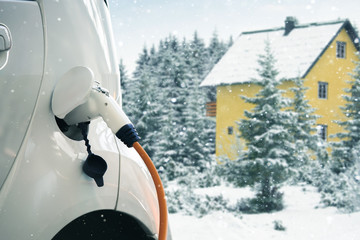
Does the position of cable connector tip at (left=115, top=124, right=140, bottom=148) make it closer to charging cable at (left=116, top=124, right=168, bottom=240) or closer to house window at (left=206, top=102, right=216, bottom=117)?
charging cable at (left=116, top=124, right=168, bottom=240)

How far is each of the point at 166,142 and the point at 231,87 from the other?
26.9 feet

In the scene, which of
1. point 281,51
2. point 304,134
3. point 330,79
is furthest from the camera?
point 281,51

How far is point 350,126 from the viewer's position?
670 inches

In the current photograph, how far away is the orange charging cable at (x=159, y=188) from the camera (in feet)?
4.17

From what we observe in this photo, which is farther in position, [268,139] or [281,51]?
[281,51]

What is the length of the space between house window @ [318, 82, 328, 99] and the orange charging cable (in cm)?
2555

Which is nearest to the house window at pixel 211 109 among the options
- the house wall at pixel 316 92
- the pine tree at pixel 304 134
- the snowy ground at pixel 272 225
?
the house wall at pixel 316 92

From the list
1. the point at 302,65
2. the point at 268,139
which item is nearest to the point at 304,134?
the point at 268,139

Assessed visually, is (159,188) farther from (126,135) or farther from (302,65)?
(302,65)

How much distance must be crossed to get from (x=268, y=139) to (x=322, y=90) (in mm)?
15020

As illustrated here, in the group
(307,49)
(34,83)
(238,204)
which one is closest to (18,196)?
(34,83)

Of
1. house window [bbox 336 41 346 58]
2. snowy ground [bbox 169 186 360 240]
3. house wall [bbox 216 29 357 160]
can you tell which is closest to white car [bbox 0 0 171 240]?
snowy ground [bbox 169 186 360 240]

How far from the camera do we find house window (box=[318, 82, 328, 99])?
25859 millimetres

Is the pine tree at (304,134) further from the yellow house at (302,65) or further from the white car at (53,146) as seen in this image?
the white car at (53,146)
